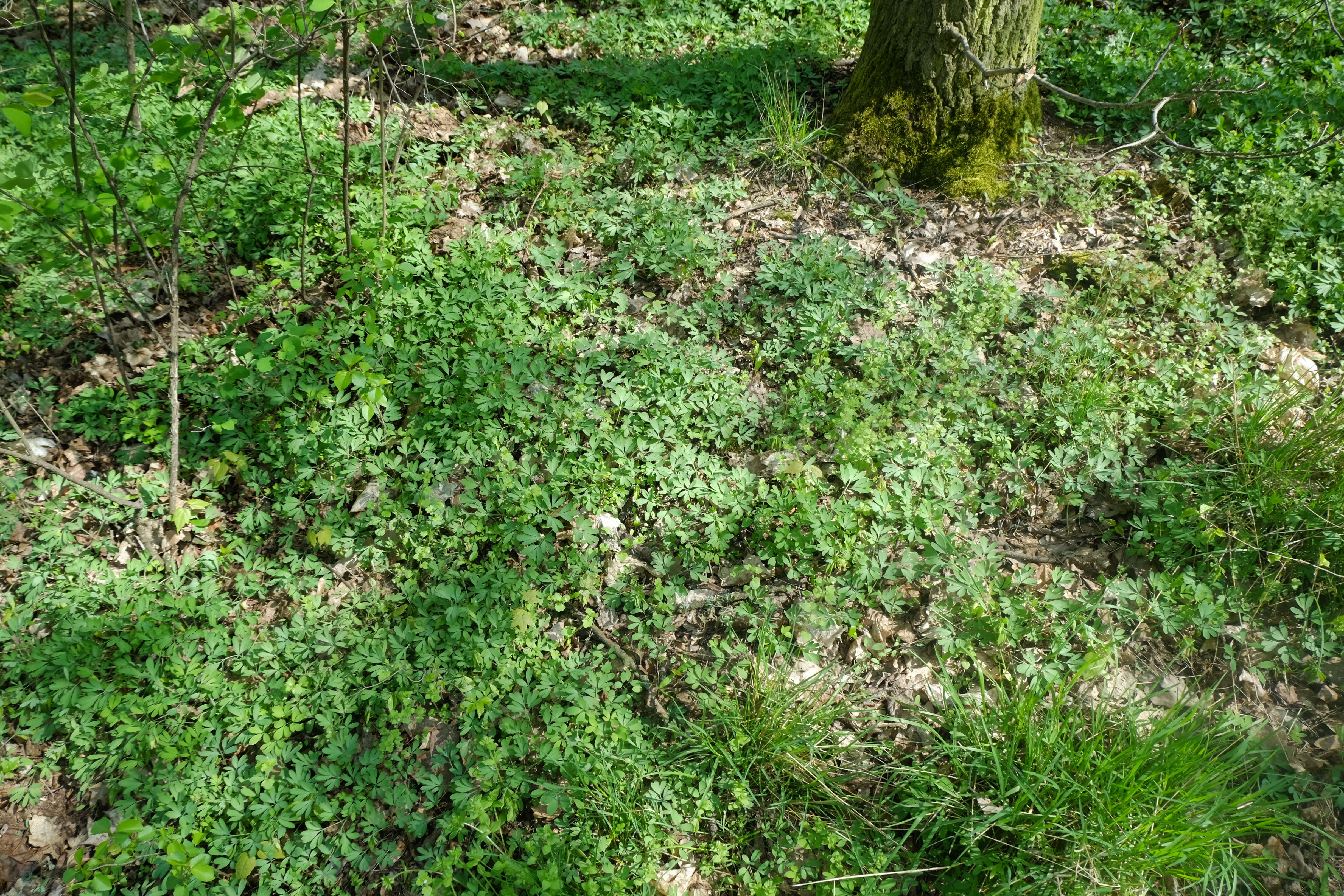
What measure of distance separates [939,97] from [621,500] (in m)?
3.05

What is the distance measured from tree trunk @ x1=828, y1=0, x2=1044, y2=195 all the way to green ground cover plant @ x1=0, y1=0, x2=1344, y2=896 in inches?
8.6

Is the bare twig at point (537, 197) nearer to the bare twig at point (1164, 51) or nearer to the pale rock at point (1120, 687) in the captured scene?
the bare twig at point (1164, 51)

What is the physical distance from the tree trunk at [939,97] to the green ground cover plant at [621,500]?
0.72ft

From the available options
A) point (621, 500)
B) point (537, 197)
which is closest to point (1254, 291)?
point (621, 500)

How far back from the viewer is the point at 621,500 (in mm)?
3227

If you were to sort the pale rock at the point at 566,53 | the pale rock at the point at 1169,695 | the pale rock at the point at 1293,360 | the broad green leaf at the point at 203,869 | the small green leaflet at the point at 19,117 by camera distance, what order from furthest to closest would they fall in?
1. the pale rock at the point at 566,53
2. the pale rock at the point at 1293,360
3. the pale rock at the point at 1169,695
4. the broad green leaf at the point at 203,869
5. the small green leaflet at the point at 19,117

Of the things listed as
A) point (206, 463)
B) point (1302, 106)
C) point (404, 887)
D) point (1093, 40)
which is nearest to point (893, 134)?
point (1093, 40)

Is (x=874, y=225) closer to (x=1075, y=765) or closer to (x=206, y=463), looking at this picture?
(x=1075, y=765)

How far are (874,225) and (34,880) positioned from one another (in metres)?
4.72

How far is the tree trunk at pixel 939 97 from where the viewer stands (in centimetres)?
398

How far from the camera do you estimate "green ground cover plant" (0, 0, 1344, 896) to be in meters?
2.50

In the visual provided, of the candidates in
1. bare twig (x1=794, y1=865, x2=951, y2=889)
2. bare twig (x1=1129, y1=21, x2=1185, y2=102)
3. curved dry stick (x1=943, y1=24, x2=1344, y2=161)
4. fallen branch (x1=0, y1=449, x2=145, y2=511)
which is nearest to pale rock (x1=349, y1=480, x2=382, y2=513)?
fallen branch (x1=0, y1=449, x2=145, y2=511)

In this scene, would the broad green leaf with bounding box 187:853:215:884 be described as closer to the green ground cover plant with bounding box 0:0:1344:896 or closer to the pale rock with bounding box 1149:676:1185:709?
the green ground cover plant with bounding box 0:0:1344:896

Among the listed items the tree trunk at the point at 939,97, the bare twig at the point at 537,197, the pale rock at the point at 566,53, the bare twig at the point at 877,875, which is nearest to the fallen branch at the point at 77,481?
the bare twig at the point at 537,197
